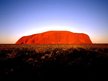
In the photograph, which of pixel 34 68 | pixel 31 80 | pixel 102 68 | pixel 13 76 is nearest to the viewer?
pixel 31 80

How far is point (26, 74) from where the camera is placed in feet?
37.4

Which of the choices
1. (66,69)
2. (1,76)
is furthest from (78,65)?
(1,76)

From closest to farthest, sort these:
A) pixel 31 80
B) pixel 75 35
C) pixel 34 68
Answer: pixel 31 80 → pixel 34 68 → pixel 75 35

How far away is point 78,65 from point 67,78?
112 inches

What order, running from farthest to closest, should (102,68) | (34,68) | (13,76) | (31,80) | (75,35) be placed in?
1. (75,35)
2. (34,68)
3. (102,68)
4. (13,76)
5. (31,80)

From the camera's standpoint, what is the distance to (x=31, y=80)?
1027 centimetres

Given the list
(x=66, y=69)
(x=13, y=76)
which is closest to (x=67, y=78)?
(x=66, y=69)

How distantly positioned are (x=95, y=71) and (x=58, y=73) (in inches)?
104

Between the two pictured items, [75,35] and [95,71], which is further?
[75,35]

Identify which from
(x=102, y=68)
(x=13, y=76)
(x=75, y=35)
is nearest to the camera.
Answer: (x=13, y=76)

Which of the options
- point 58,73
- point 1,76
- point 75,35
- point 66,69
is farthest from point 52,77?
point 75,35

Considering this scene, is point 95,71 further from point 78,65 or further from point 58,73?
point 58,73

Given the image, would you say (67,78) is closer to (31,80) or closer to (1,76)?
(31,80)

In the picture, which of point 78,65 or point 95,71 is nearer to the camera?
point 95,71
